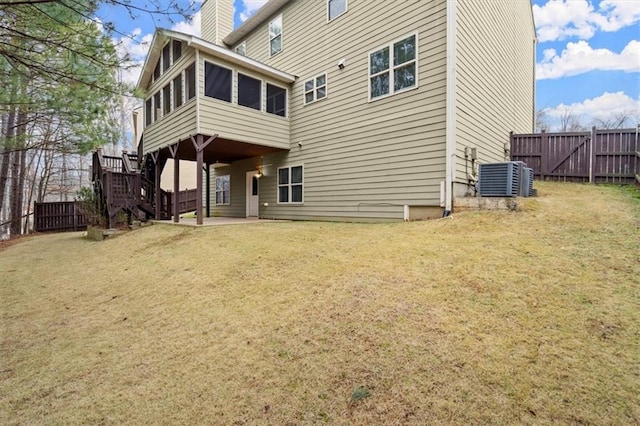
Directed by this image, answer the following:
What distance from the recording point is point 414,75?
24.5 ft

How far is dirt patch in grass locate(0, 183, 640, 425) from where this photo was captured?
→ 6.64 feet

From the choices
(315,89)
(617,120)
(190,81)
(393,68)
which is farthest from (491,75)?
(617,120)

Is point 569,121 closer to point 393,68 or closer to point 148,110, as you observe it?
point 393,68

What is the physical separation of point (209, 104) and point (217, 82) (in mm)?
828

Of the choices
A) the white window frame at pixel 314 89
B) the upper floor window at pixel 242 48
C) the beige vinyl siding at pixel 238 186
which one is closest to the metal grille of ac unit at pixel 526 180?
the white window frame at pixel 314 89

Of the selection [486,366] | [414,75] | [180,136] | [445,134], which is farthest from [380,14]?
[486,366]

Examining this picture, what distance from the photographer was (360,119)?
28.6ft

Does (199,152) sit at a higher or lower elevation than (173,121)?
lower

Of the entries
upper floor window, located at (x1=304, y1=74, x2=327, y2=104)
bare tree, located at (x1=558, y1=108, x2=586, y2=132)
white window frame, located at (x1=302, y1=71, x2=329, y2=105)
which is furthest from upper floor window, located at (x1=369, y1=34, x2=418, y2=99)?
bare tree, located at (x1=558, y1=108, x2=586, y2=132)

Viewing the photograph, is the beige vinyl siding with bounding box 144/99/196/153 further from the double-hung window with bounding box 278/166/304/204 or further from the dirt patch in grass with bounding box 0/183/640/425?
the dirt patch in grass with bounding box 0/183/640/425

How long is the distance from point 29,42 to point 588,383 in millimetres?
6904

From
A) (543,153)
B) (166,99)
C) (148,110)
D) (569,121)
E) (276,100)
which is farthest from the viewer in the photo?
(569,121)

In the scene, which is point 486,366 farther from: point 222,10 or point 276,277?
point 222,10

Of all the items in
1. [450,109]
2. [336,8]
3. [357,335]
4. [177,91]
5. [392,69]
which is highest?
[336,8]
